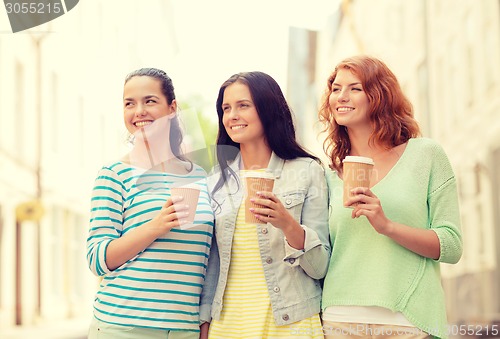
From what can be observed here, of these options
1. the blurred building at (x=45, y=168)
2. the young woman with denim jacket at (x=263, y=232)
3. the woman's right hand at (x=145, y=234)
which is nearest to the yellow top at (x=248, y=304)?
the young woman with denim jacket at (x=263, y=232)

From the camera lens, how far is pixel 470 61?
8859 millimetres

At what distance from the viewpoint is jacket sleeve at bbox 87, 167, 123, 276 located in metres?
2.33

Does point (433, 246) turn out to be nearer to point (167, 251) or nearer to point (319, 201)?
point (319, 201)

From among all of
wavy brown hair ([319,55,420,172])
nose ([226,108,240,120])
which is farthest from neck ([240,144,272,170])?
wavy brown hair ([319,55,420,172])

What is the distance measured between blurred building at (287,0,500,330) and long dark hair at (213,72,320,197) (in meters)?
4.90

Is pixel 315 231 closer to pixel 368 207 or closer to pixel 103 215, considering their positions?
pixel 368 207

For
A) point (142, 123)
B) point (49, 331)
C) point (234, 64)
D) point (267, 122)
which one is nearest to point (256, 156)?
point (267, 122)

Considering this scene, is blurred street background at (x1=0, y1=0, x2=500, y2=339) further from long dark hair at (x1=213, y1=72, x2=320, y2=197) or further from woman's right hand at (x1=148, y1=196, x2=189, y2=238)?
woman's right hand at (x1=148, y1=196, x2=189, y2=238)

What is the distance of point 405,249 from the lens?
227 cm

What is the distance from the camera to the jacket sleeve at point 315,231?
231 centimetres

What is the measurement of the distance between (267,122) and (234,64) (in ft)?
5.58

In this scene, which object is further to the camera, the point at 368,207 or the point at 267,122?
the point at 267,122

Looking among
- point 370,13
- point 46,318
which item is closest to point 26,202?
point 46,318

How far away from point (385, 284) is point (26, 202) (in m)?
9.12
